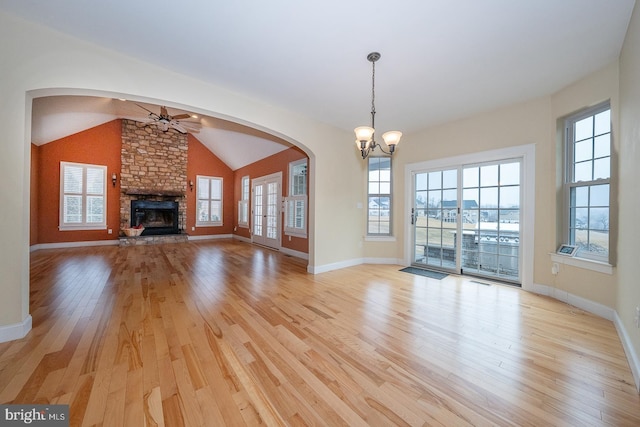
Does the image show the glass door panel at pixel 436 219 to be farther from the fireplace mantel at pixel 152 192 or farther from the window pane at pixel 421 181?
the fireplace mantel at pixel 152 192

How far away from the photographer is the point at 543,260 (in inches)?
131

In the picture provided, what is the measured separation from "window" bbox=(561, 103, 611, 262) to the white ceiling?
596mm

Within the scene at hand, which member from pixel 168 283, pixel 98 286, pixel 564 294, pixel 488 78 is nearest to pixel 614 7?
pixel 488 78

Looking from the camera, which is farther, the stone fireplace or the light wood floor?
the stone fireplace

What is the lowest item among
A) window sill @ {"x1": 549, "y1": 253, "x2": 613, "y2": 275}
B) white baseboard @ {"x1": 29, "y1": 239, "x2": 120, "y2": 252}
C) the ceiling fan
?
white baseboard @ {"x1": 29, "y1": 239, "x2": 120, "y2": 252}

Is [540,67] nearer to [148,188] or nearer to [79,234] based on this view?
[148,188]

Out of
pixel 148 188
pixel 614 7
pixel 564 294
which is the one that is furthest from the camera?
pixel 148 188

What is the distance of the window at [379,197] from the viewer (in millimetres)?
5125

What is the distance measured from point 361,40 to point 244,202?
7.30 meters

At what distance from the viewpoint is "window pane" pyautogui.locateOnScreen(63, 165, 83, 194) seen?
21.2ft

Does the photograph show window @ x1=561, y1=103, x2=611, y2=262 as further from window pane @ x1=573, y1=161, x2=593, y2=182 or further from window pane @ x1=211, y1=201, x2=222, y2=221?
window pane @ x1=211, y1=201, x2=222, y2=221

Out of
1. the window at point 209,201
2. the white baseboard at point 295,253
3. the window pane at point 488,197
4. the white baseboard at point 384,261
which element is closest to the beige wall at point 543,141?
the window pane at point 488,197

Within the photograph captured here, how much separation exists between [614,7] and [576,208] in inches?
86.4

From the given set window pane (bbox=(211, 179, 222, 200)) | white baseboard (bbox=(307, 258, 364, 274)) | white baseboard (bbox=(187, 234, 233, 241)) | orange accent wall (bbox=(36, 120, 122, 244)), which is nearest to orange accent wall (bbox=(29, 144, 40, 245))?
orange accent wall (bbox=(36, 120, 122, 244))
